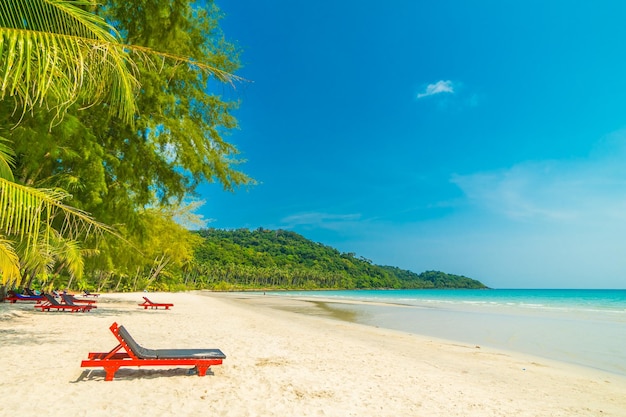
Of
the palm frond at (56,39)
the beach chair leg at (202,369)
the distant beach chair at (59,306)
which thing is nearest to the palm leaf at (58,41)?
the palm frond at (56,39)

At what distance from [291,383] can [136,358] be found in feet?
8.14

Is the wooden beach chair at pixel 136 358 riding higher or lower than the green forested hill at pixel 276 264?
lower

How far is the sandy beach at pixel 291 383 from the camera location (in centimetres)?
502

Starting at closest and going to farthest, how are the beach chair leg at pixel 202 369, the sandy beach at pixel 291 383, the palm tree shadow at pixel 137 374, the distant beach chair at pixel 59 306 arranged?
1. the sandy beach at pixel 291 383
2. the palm tree shadow at pixel 137 374
3. the beach chair leg at pixel 202 369
4. the distant beach chair at pixel 59 306

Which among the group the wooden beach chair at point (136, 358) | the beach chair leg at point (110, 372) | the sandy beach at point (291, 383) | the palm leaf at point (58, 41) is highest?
the palm leaf at point (58, 41)

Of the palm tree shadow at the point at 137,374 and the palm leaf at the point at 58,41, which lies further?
the palm tree shadow at the point at 137,374

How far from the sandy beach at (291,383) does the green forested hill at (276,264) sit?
9392 cm

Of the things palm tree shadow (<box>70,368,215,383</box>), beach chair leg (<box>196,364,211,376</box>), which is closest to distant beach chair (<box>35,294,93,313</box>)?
palm tree shadow (<box>70,368,215,383</box>)

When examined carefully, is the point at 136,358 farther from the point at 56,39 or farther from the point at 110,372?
the point at 56,39

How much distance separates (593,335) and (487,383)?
551 inches

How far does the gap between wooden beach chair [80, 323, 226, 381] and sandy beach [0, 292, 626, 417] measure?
0.20 m

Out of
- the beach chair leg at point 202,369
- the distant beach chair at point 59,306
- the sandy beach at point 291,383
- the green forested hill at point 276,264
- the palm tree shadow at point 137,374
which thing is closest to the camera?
the sandy beach at point 291,383

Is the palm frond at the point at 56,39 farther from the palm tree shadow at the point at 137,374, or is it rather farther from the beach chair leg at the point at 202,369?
the beach chair leg at the point at 202,369

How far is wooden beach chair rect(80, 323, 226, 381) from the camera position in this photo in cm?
584
